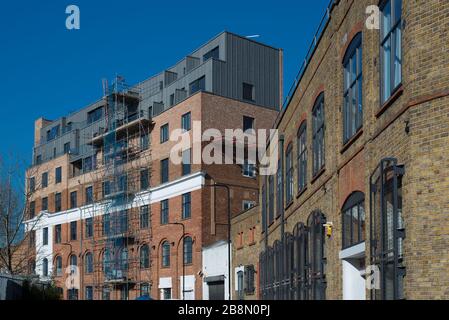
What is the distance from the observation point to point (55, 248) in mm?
75688

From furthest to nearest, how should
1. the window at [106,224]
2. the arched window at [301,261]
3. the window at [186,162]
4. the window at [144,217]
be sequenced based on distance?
the window at [106,224], the window at [144,217], the window at [186,162], the arched window at [301,261]

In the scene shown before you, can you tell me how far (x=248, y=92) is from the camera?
57594 mm

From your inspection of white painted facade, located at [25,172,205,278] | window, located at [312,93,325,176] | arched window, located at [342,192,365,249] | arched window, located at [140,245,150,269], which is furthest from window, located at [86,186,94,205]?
arched window, located at [342,192,365,249]

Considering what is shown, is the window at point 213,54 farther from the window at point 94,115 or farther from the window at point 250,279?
the window at point 250,279

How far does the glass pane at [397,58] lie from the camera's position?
14109mm

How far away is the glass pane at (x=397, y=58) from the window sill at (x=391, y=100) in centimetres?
37

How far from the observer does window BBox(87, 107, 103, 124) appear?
70.7m

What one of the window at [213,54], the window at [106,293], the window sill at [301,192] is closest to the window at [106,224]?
the window at [106,293]

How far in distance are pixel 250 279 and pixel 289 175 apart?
15038mm

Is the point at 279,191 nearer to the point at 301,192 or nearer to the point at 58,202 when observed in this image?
the point at 301,192

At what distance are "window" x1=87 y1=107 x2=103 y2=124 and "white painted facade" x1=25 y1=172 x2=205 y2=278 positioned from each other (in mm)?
9527

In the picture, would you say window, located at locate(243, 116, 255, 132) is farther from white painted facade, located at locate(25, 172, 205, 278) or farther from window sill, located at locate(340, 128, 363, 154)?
window sill, located at locate(340, 128, 363, 154)

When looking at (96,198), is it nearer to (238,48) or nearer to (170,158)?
(170,158)
